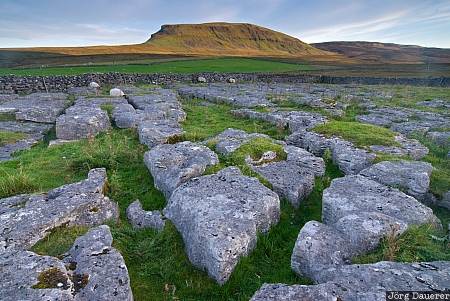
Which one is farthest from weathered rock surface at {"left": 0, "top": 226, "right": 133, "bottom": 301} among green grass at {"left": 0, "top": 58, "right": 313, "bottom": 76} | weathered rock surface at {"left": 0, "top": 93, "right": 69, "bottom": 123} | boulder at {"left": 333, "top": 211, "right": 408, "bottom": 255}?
green grass at {"left": 0, "top": 58, "right": 313, "bottom": 76}

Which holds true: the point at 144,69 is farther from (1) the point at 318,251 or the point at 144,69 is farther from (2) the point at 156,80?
(1) the point at 318,251

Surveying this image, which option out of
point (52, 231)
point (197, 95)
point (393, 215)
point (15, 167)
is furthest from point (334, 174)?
point (197, 95)

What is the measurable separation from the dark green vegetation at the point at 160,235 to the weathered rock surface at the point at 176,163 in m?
0.34

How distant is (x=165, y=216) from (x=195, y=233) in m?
1.35

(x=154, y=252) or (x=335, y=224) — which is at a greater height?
(x=335, y=224)

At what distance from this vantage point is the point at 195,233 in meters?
6.13

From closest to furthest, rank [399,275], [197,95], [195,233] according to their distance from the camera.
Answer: [399,275], [195,233], [197,95]

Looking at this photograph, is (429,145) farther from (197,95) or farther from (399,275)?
(197,95)

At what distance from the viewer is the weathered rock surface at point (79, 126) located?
14023mm

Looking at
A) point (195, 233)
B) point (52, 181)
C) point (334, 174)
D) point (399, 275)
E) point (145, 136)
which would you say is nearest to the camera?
point (399, 275)

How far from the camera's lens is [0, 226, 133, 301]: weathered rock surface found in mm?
4582

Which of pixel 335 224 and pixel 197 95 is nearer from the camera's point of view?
pixel 335 224

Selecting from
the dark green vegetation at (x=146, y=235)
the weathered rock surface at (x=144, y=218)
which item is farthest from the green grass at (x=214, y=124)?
the weathered rock surface at (x=144, y=218)

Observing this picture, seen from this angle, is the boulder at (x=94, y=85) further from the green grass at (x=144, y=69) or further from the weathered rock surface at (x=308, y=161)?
the weathered rock surface at (x=308, y=161)
